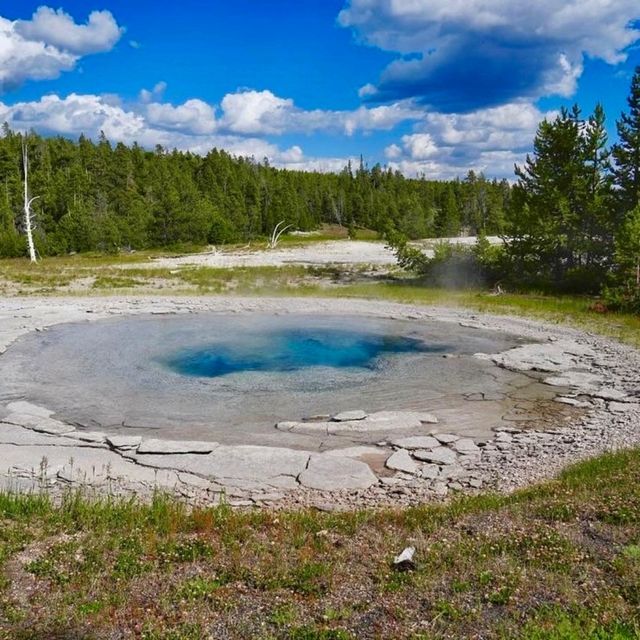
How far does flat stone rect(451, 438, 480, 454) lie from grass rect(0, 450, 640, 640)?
6.55 feet

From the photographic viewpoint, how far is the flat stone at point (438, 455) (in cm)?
885

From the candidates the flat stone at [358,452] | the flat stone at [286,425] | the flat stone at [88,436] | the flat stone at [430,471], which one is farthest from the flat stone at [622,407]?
the flat stone at [88,436]

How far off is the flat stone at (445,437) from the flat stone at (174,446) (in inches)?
134

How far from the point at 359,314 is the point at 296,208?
66.1 m

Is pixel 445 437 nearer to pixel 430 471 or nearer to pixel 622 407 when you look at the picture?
pixel 430 471

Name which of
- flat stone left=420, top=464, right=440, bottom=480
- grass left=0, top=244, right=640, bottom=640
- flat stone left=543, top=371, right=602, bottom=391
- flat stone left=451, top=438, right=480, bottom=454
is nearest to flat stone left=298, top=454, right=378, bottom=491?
flat stone left=420, top=464, right=440, bottom=480

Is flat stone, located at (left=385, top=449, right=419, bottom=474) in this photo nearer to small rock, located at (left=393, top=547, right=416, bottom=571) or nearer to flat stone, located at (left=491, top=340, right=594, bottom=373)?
small rock, located at (left=393, top=547, right=416, bottom=571)

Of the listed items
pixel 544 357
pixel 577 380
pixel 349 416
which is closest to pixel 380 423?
pixel 349 416

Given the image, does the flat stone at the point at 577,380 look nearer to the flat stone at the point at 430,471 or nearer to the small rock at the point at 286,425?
the flat stone at the point at 430,471

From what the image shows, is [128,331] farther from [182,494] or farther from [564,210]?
[564,210]

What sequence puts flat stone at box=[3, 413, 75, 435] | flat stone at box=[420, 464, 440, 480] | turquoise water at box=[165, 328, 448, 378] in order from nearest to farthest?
flat stone at box=[420, 464, 440, 480]
flat stone at box=[3, 413, 75, 435]
turquoise water at box=[165, 328, 448, 378]

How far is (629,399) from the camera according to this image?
38.0 ft

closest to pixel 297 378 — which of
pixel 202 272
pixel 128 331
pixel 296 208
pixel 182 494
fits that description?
pixel 182 494

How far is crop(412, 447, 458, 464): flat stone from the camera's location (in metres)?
8.85
